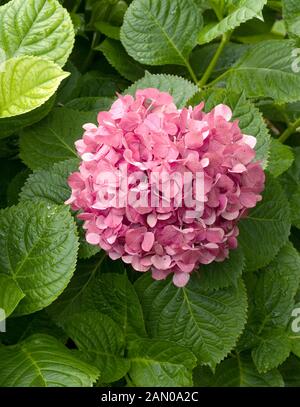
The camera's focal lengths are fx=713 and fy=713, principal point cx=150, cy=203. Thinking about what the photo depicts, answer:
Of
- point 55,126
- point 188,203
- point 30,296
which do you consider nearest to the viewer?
point 188,203

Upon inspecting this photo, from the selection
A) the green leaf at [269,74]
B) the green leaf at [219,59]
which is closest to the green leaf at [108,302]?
the green leaf at [269,74]

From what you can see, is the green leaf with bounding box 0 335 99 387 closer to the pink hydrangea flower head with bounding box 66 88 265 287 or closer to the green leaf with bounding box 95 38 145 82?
the pink hydrangea flower head with bounding box 66 88 265 287

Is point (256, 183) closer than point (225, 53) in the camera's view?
Yes

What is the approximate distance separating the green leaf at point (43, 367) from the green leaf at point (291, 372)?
388mm

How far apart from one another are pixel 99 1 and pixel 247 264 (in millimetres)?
645

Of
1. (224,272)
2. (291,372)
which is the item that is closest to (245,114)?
(224,272)

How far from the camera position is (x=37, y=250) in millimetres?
1007

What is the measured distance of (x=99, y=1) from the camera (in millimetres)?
1418

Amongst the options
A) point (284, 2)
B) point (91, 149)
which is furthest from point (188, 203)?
point (284, 2)

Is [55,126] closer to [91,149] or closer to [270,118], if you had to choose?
[91,149]

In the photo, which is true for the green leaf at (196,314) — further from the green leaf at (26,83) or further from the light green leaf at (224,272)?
the green leaf at (26,83)

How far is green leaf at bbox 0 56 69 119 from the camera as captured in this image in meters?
1.04

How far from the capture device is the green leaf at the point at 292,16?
121 cm

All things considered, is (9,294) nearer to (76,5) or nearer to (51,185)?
(51,185)
